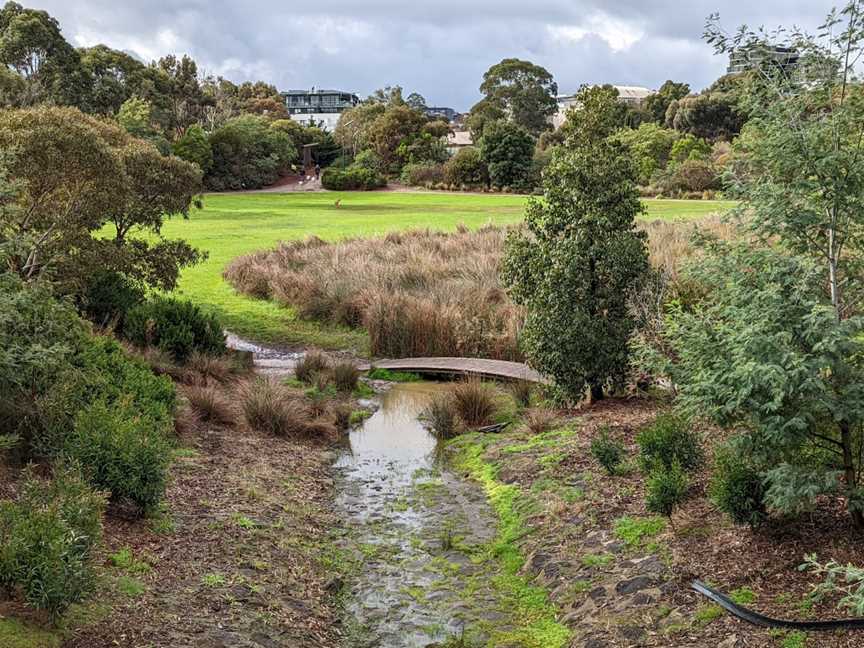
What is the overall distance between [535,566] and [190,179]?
13.0 m

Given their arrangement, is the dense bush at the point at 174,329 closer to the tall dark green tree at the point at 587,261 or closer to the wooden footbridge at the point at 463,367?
the wooden footbridge at the point at 463,367

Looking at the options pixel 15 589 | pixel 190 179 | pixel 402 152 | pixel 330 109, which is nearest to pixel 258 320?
pixel 190 179

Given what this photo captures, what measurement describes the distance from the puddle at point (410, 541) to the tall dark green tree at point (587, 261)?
2273mm

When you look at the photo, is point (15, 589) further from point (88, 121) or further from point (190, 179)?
point (190, 179)

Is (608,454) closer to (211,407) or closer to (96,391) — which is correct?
(96,391)

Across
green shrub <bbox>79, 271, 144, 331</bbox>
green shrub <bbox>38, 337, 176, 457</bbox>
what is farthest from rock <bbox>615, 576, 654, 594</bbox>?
green shrub <bbox>79, 271, 144, 331</bbox>

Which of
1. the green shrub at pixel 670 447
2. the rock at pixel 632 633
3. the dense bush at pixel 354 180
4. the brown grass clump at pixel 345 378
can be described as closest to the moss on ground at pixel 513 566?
the rock at pixel 632 633

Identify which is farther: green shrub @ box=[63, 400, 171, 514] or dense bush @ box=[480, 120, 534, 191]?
dense bush @ box=[480, 120, 534, 191]

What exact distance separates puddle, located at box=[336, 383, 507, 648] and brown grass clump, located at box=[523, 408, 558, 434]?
4.33ft

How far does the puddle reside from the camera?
6.83 m

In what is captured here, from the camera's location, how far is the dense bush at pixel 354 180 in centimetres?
6606

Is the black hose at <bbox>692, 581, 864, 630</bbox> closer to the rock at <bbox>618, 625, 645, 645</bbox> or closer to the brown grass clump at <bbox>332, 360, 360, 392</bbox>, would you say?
the rock at <bbox>618, 625, 645, 645</bbox>

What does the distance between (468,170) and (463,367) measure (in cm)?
4887

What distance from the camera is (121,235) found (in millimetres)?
17188
